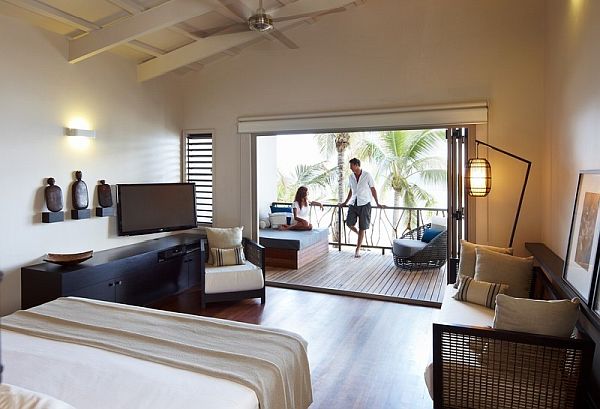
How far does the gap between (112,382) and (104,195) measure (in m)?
3.24

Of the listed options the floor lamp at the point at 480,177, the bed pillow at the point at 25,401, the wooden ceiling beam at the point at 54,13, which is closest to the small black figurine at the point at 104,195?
the wooden ceiling beam at the point at 54,13

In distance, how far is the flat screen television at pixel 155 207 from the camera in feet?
15.6

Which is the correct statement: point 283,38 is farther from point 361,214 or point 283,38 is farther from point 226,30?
point 361,214

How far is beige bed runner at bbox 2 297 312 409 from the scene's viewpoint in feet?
6.20

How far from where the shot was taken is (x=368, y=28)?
479 cm

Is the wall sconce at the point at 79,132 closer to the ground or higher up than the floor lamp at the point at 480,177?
higher up

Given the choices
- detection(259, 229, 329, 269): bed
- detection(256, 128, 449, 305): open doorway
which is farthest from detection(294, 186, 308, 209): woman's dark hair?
detection(259, 229, 329, 269): bed

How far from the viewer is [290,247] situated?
6.23m

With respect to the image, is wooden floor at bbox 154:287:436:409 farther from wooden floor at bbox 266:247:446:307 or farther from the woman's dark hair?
the woman's dark hair

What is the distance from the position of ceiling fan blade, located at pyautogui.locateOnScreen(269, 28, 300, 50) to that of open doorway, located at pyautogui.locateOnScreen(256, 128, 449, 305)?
5.55 ft

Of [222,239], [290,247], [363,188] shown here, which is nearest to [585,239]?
[222,239]

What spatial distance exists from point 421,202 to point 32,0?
22.4 feet

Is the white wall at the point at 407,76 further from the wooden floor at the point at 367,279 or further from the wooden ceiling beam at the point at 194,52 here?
the wooden floor at the point at 367,279

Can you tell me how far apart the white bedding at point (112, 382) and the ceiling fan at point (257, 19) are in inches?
101
